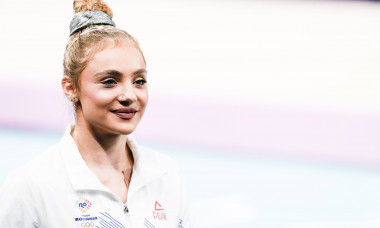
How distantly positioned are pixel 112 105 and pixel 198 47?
14.4 ft

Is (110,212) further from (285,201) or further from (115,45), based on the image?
(285,201)

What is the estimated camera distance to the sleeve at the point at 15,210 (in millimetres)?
1546

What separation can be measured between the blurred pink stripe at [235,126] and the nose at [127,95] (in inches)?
142

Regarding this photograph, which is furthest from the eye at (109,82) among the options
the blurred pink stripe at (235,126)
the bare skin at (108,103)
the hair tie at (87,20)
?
the blurred pink stripe at (235,126)

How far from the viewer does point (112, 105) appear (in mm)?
1620

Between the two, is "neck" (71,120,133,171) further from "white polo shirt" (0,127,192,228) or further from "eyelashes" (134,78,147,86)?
"eyelashes" (134,78,147,86)

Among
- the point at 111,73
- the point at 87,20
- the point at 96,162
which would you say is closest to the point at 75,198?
the point at 96,162

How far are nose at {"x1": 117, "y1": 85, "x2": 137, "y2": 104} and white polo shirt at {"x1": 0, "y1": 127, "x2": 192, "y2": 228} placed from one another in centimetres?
23

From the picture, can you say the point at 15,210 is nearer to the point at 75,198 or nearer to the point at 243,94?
the point at 75,198

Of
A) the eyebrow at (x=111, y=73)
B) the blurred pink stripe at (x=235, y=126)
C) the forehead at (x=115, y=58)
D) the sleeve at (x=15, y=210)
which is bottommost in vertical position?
the sleeve at (x=15, y=210)

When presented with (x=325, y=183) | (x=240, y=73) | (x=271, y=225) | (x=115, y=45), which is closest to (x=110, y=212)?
(x=115, y=45)

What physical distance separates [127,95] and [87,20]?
0.34 m

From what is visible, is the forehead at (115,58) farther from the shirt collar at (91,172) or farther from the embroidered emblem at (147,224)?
the embroidered emblem at (147,224)

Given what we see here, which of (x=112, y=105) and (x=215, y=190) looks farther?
(x=215, y=190)
